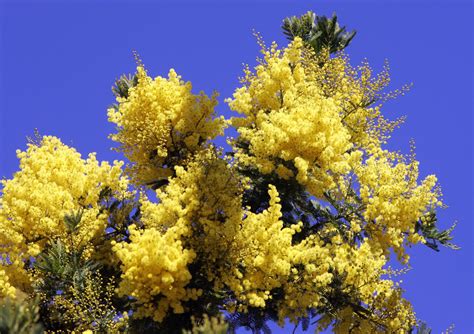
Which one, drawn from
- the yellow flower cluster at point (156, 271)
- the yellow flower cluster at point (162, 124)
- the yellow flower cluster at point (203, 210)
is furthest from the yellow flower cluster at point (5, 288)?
the yellow flower cluster at point (162, 124)

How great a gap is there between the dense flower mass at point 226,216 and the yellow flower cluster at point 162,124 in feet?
0.09

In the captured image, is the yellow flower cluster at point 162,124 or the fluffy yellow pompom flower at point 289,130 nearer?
the fluffy yellow pompom flower at point 289,130

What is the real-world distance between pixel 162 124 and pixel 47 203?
2.71m

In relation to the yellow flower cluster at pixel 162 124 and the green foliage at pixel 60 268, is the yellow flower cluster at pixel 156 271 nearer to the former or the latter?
the green foliage at pixel 60 268

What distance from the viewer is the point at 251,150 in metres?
15.3

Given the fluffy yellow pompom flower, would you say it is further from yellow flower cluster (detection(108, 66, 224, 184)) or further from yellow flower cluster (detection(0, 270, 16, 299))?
yellow flower cluster (detection(0, 270, 16, 299))

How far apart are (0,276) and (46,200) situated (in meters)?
1.64

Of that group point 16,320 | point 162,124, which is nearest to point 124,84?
point 162,124

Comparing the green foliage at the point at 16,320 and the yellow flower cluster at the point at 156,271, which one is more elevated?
the yellow flower cluster at the point at 156,271

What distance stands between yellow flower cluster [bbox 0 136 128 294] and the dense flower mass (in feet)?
0.09

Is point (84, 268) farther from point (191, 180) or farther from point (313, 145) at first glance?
point (313, 145)

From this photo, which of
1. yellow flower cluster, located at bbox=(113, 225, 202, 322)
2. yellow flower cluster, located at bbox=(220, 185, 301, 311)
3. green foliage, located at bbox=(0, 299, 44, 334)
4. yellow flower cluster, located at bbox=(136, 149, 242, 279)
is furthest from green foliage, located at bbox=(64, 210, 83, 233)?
green foliage, located at bbox=(0, 299, 44, 334)

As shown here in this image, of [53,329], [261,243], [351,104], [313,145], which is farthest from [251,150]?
[53,329]

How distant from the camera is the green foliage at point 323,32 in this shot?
19.9 metres
